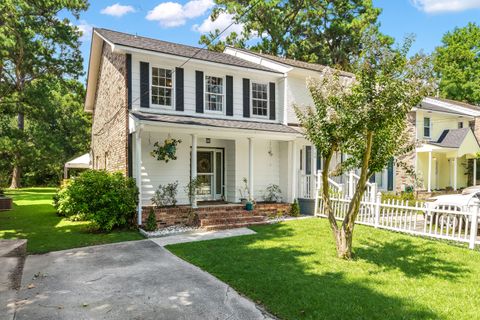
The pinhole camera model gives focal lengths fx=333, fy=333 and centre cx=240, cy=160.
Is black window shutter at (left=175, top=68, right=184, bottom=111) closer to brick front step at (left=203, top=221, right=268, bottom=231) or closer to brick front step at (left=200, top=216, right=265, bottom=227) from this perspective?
brick front step at (left=200, top=216, right=265, bottom=227)

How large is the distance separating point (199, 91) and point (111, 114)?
4.17 metres

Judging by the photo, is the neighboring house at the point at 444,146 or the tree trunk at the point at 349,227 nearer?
the tree trunk at the point at 349,227

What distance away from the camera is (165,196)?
11.7 meters

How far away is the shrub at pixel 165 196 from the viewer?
11.4 meters

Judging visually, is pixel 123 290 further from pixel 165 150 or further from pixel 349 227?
pixel 165 150

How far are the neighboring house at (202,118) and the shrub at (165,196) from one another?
29cm

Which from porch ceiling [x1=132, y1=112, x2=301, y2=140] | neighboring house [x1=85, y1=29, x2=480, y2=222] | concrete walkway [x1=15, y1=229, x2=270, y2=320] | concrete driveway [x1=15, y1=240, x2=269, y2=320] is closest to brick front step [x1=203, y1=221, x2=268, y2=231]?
neighboring house [x1=85, y1=29, x2=480, y2=222]

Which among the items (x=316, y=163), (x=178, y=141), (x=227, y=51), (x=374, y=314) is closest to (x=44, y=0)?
(x=227, y=51)

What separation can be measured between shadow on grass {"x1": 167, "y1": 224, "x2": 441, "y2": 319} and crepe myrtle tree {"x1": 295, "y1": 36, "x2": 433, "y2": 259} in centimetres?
117

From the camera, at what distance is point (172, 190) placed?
462 inches

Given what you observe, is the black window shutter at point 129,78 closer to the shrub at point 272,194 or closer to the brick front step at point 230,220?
the brick front step at point 230,220

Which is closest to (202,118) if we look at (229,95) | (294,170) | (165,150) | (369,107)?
(229,95)

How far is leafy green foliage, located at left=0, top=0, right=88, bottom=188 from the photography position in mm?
19234

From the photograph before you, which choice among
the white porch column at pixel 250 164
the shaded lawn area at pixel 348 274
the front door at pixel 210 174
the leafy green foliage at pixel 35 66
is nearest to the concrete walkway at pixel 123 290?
the shaded lawn area at pixel 348 274
